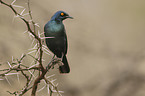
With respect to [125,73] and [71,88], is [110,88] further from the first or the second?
[71,88]

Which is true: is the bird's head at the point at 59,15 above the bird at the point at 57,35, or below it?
above

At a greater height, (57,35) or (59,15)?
(59,15)

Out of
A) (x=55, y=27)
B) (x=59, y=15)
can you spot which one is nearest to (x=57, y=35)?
(x=55, y=27)

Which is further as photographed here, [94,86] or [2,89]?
[94,86]

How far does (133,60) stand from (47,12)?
85.8 inches

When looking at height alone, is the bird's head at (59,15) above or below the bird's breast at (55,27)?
above

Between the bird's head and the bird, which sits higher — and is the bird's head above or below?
above

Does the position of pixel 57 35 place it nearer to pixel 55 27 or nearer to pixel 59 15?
pixel 55 27

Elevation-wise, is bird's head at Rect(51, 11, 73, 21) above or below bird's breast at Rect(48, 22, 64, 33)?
above

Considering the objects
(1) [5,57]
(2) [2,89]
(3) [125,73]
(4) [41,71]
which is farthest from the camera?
(3) [125,73]

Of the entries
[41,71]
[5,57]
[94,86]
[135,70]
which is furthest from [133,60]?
[41,71]

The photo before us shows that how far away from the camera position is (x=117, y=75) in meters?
5.34

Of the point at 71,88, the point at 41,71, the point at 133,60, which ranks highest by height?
the point at 41,71

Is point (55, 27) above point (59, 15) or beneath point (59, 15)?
beneath
